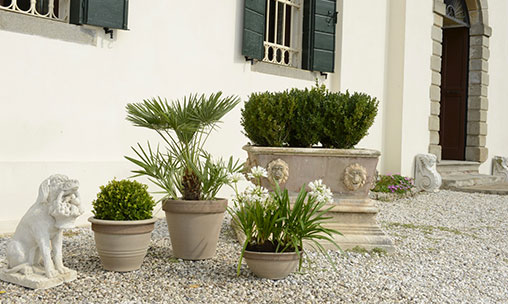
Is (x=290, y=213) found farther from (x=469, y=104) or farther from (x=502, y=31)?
(x=502, y=31)

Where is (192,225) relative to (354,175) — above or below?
below

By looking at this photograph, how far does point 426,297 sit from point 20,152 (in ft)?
11.9

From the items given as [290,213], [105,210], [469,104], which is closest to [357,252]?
[290,213]

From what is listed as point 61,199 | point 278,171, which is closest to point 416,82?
point 278,171

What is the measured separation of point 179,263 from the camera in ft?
12.3

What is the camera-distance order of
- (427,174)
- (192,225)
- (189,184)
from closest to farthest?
(192,225)
(189,184)
(427,174)

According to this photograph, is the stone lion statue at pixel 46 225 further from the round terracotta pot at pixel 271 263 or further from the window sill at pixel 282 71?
the window sill at pixel 282 71

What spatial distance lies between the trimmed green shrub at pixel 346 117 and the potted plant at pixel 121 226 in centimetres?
184

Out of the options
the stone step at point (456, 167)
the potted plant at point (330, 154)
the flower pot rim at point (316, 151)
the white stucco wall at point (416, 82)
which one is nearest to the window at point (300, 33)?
the white stucco wall at point (416, 82)

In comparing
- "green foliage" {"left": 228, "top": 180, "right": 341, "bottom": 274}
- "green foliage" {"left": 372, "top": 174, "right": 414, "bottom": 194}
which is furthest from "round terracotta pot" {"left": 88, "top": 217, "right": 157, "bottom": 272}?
"green foliage" {"left": 372, "top": 174, "right": 414, "bottom": 194}

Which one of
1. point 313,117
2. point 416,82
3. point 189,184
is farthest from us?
point 416,82

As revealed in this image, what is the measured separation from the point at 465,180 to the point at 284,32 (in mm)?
4737

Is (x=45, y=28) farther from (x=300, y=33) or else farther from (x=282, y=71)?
(x=300, y=33)

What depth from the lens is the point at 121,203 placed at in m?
3.42
